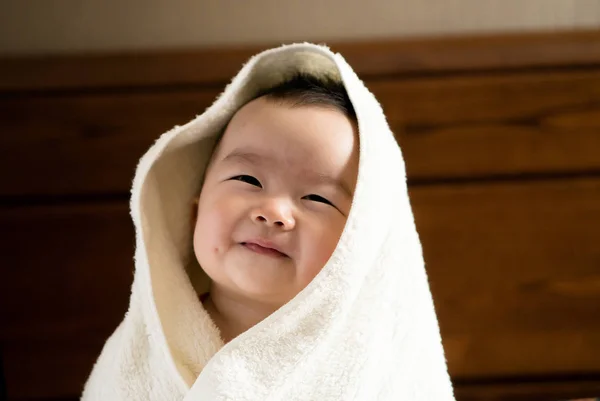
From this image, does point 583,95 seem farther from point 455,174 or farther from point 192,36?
point 192,36

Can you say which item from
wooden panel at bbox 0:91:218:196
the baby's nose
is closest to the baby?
the baby's nose

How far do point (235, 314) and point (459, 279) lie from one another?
0.49 m

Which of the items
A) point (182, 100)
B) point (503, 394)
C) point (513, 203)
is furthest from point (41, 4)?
point (503, 394)

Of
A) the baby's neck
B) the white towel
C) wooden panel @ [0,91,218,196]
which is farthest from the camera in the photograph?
wooden panel @ [0,91,218,196]

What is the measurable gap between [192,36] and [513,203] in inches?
25.1

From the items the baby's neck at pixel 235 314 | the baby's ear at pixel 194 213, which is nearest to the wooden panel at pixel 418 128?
the baby's ear at pixel 194 213

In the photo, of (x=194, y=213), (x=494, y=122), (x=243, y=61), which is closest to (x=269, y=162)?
(x=194, y=213)

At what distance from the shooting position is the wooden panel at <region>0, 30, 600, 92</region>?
1063 millimetres

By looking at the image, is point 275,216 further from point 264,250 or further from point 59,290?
point 59,290

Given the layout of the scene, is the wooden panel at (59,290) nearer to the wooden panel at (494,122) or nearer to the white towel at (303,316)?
the white towel at (303,316)

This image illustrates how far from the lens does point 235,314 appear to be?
79 cm

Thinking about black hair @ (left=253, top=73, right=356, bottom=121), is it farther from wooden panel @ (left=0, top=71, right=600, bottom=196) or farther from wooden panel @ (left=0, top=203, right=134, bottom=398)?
wooden panel @ (left=0, top=203, right=134, bottom=398)

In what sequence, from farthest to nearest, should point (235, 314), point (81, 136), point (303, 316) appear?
point (81, 136)
point (235, 314)
point (303, 316)

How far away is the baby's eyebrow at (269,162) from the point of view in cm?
73
